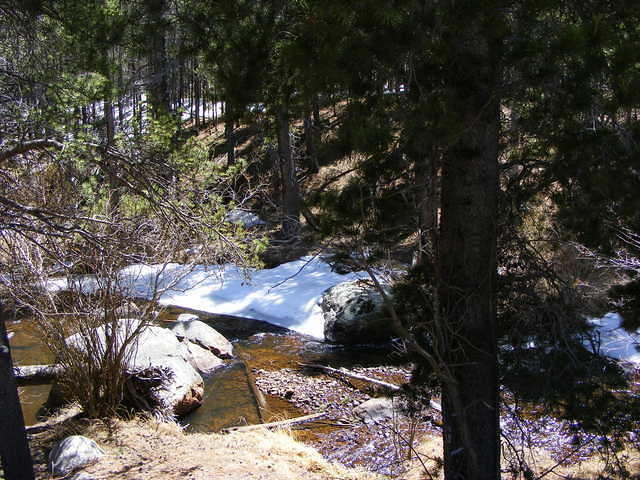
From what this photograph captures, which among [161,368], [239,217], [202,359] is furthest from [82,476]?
[239,217]

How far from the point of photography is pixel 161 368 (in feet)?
25.9

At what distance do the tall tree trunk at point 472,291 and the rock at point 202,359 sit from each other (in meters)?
6.41

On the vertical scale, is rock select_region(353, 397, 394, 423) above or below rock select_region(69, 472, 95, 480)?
below

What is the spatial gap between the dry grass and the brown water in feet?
3.04

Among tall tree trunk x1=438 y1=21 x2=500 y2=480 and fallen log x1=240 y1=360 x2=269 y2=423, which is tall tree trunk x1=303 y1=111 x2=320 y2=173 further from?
fallen log x1=240 y1=360 x2=269 y2=423

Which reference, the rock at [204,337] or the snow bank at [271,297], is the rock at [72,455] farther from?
the snow bank at [271,297]

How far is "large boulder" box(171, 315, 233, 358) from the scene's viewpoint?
1059cm

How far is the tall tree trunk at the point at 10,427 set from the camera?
13.9 feet

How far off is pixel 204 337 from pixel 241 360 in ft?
2.65

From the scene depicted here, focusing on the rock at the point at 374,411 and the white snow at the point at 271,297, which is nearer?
the rock at the point at 374,411

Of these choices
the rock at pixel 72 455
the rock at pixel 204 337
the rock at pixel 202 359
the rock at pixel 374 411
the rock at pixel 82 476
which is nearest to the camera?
the rock at pixel 82 476

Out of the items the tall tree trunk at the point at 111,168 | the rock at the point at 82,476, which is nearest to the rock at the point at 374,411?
the rock at the point at 82,476

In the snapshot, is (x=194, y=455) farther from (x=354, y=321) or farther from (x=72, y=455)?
(x=354, y=321)

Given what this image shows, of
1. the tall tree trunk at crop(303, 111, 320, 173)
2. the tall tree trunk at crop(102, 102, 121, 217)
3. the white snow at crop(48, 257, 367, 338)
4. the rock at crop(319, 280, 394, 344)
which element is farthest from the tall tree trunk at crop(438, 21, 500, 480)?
the white snow at crop(48, 257, 367, 338)
